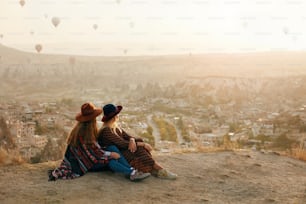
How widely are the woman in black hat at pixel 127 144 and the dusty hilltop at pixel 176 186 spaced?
0.16 metres

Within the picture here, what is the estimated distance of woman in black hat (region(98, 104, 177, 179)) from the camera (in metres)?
6.04

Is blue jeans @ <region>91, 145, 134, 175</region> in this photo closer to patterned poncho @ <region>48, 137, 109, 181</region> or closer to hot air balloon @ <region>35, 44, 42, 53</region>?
patterned poncho @ <region>48, 137, 109, 181</region>

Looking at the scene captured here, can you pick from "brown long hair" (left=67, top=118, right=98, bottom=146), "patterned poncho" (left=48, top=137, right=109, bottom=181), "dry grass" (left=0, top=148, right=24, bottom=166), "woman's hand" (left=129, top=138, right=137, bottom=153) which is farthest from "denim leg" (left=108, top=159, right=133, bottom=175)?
"dry grass" (left=0, top=148, right=24, bottom=166)

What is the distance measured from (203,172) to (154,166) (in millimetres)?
970

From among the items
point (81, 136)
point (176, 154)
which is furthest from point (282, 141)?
point (81, 136)

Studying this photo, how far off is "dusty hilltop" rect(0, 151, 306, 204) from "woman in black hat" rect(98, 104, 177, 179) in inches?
6.2

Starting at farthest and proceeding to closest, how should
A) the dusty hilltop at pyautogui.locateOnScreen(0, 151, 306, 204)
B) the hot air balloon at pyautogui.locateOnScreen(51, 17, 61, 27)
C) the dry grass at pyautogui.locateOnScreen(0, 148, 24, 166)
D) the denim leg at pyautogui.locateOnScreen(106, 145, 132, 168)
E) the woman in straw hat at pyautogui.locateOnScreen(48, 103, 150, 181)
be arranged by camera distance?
the hot air balloon at pyautogui.locateOnScreen(51, 17, 61, 27) < the dry grass at pyautogui.locateOnScreen(0, 148, 24, 166) < the denim leg at pyautogui.locateOnScreen(106, 145, 132, 168) < the woman in straw hat at pyautogui.locateOnScreen(48, 103, 150, 181) < the dusty hilltop at pyautogui.locateOnScreen(0, 151, 306, 204)

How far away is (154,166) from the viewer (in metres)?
6.29

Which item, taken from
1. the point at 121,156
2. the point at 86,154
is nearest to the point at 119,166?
the point at 121,156

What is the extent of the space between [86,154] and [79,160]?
0.48ft

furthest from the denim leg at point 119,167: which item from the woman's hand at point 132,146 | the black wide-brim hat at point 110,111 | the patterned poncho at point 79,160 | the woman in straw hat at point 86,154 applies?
Result: the black wide-brim hat at point 110,111

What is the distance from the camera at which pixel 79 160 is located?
5965mm

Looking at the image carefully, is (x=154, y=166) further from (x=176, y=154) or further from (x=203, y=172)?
(x=176, y=154)

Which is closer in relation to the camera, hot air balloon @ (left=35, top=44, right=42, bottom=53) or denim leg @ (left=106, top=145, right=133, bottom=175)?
denim leg @ (left=106, top=145, right=133, bottom=175)
